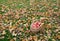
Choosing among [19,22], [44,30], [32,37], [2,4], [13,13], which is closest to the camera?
[32,37]

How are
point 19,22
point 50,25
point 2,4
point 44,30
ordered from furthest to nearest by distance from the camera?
1. point 2,4
2. point 19,22
3. point 50,25
4. point 44,30

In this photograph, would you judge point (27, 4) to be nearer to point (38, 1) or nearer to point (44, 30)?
point (38, 1)

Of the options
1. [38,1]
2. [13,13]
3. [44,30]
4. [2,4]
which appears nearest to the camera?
[44,30]

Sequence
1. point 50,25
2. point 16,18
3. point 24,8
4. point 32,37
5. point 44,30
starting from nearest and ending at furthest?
point 32,37
point 44,30
point 50,25
point 16,18
point 24,8

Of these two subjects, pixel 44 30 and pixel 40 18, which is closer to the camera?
pixel 44 30

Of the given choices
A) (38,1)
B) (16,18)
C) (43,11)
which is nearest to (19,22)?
(16,18)

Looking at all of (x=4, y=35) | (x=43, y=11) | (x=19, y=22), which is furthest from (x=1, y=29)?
(x=43, y=11)

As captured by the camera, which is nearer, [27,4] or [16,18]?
[16,18]

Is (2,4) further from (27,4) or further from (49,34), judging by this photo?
(49,34)
